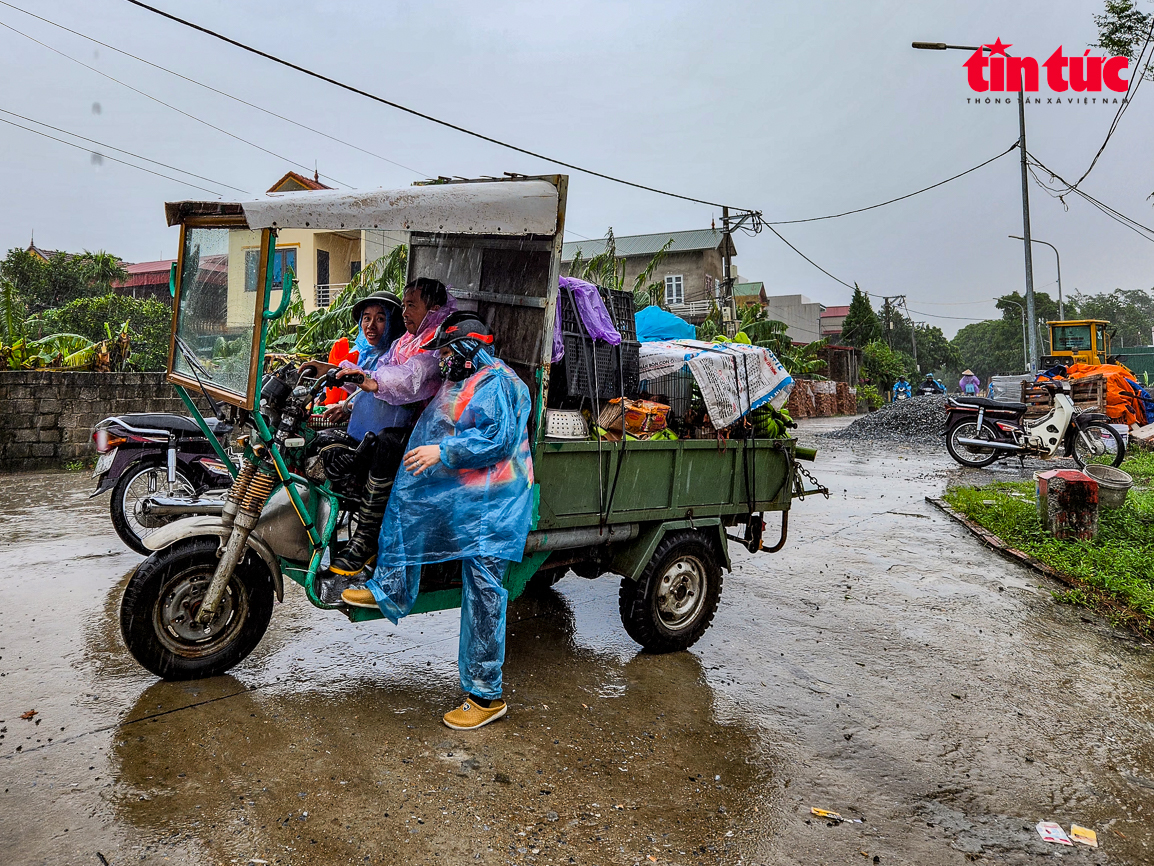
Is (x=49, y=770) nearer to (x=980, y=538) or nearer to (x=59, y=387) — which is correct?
(x=980, y=538)

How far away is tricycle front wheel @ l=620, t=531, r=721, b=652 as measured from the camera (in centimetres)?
427

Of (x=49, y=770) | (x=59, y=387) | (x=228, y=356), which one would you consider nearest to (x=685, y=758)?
(x=49, y=770)

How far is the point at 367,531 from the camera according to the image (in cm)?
357

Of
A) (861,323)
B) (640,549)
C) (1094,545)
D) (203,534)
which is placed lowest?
(1094,545)

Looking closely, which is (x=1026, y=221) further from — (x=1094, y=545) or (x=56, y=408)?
(x=56, y=408)

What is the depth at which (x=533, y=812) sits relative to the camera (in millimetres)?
2752

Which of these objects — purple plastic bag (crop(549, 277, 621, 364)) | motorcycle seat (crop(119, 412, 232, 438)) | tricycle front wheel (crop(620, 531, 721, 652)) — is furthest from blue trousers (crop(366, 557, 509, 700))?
motorcycle seat (crop(119, 412, 232, 438))

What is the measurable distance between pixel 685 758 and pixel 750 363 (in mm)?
2475

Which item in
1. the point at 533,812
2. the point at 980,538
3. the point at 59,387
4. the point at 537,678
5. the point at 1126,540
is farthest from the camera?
the point at 59,387

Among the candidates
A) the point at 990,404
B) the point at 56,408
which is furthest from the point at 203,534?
the point at 990,404

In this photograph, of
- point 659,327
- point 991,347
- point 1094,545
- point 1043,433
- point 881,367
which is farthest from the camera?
point 991,347

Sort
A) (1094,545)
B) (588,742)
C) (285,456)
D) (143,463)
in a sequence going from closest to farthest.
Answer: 1. (588,742)
2. (285,456)
3. (143,463)
4. (1094,545)

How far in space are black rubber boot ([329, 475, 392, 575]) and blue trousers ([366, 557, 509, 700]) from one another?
0.18 metres

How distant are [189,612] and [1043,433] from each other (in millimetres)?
13241
